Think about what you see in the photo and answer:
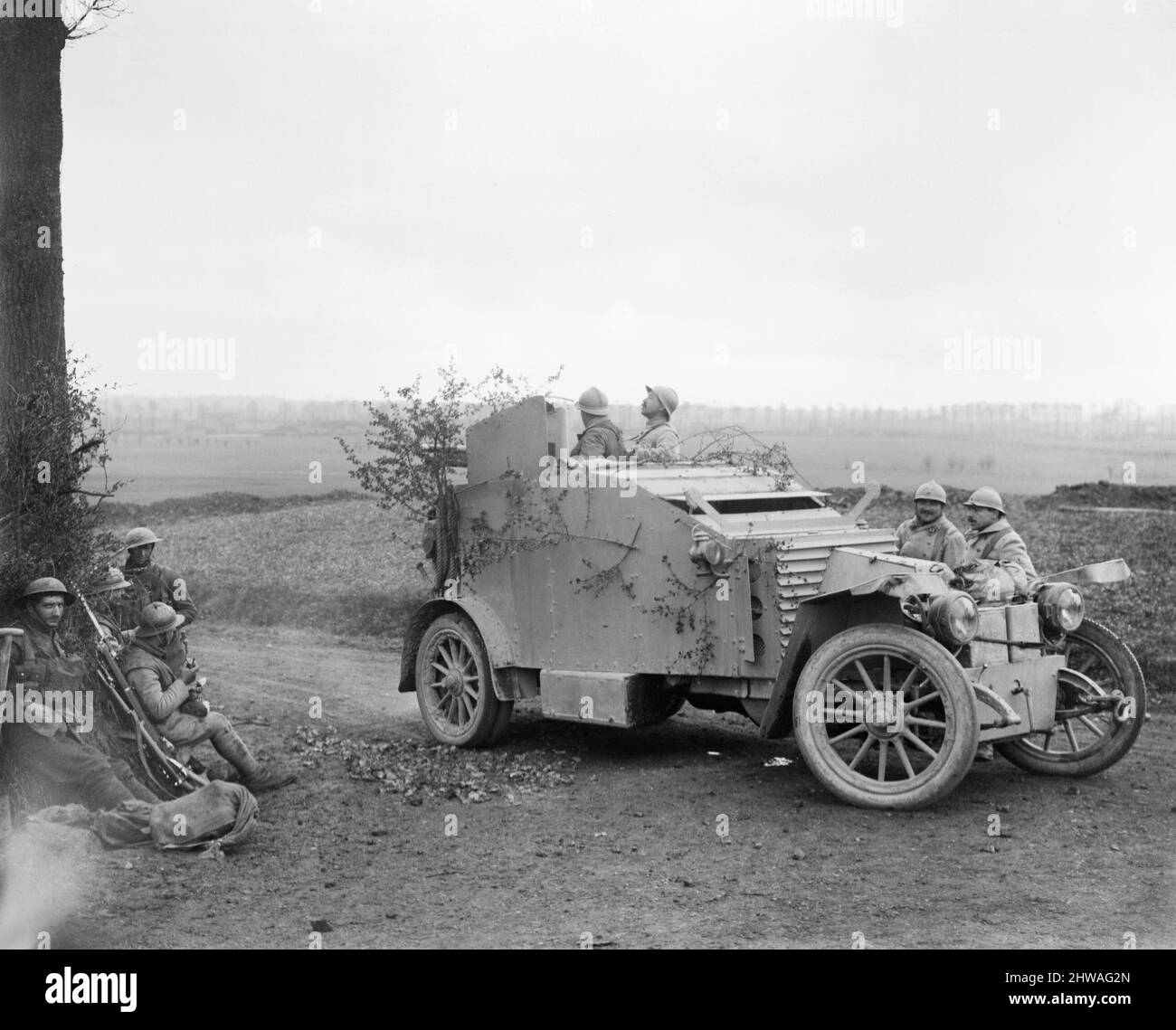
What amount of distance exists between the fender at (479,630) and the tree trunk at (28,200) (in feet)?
10.5

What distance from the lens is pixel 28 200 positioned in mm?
10297

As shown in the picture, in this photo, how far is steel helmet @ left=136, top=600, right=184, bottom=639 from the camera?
9250mm

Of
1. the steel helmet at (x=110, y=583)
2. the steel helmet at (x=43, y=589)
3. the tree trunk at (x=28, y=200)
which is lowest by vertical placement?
the steel helmet at (x=110, y=583)

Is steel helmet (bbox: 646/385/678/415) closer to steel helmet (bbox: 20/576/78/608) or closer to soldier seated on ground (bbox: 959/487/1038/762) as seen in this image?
soldier seated on ground (bbox: 959/487/1038/762)

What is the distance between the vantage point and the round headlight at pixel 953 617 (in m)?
8.44

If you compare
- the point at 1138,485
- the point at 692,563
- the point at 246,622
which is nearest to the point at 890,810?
the point at 692,563

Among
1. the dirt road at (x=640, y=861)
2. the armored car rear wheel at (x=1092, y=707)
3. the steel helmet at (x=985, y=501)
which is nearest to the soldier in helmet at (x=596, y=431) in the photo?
the dirt road at (x=640, y=861)

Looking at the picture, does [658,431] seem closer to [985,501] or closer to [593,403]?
[593,403]

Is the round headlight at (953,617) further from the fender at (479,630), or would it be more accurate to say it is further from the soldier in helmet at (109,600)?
the soldier in helmet at (109,600)

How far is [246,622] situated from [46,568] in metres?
9.66

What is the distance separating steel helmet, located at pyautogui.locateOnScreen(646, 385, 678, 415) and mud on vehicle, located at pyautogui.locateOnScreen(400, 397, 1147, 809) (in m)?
0.87

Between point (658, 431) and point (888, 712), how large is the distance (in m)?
3.49

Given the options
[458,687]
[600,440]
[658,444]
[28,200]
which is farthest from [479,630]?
[28,200]

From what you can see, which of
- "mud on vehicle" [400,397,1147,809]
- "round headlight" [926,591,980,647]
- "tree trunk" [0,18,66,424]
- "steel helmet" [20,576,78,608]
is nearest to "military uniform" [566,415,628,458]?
"mud on vehicle" [400,397,1147,809]
